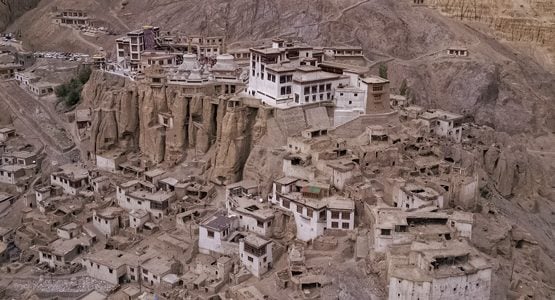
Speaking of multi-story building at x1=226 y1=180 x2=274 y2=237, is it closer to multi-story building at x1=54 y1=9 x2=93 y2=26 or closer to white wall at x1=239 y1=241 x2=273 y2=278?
white wall at x1=239 y1=241 x2=273 y2=278

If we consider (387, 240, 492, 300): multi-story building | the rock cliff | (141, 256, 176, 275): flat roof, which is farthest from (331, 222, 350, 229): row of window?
the rock cliff

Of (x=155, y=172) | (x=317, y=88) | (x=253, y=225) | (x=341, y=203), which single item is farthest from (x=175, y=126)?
(x=341, y=203)

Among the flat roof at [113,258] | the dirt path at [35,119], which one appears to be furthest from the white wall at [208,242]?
→ the dirt path at [35,119]

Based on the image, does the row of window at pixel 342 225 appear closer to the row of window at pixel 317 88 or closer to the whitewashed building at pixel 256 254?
the whitewashed building at pixel 256 254

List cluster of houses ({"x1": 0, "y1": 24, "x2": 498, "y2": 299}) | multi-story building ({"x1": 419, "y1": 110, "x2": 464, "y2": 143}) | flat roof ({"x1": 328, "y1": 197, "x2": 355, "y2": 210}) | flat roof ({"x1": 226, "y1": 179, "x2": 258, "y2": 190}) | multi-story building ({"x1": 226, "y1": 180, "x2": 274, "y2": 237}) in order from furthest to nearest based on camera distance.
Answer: multi-story building ({"x1": 419, "y1": 110, "x2": 464, "y2": 143})
flat roof ({"x1": 226, "y1": 179, "x2": 258, "y2": 190})
multi-story building ({"x1": 226, "y1": 180, "x2": 274, "y2": 237})
flat roof ({"x1": 328, "y1": 197, "x2": 355, "y2": 210})
cluster of houses ({"x1": 0, "y1": 24, "x2": 498, "y2": 299})

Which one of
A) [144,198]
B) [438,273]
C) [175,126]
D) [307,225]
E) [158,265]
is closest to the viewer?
[438,273]

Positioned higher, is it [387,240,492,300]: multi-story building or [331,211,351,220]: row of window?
[331,211,351,220]: row of window

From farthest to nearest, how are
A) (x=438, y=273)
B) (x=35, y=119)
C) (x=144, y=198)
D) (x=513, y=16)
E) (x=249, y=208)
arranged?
(x=513, y=16) < (x=35, y=119) < (x=144, y=198) < (x=249, y=208) < (x=438, y=273)

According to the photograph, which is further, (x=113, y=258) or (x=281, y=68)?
(x=281, y=68)

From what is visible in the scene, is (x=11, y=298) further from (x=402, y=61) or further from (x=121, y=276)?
(x=402, y=61)

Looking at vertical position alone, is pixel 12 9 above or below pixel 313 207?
above

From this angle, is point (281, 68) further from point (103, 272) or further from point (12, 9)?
point (12, 9)
